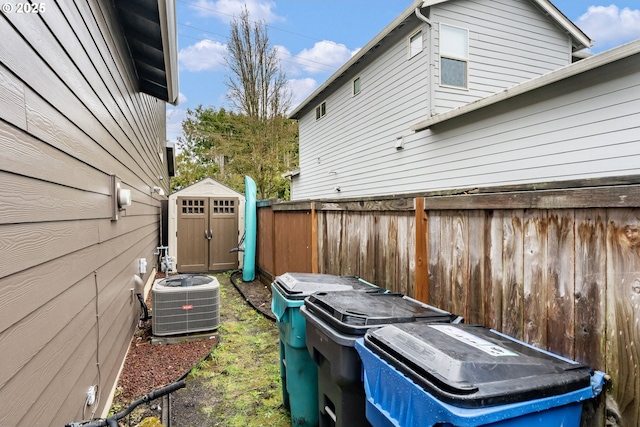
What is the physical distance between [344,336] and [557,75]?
4.78 metres

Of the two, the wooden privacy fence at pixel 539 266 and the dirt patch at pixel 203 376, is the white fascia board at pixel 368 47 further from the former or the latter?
the dirt patch at pixel 203 376

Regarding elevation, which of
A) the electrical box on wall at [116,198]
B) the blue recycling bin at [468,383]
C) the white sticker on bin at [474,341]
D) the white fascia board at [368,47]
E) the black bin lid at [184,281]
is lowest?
the black bin lid at [184,281]

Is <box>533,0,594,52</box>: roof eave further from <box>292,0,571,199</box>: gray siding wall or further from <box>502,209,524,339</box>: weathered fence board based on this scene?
<box>502,209,524,339</box>: weathered fence board

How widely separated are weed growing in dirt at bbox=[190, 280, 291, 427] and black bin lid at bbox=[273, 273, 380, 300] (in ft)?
3.44

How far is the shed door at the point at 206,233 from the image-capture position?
9.06 metres

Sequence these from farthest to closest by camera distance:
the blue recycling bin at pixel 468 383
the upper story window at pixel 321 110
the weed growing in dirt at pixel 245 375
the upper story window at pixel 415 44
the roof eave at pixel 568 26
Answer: the upper story window at pixel 321 110, the roof eave at pixel 568 26, the upper story window at pixel 415 44, the weed growing in dirt at pixel 245 375, the blue recycling bin at pixel 468 383

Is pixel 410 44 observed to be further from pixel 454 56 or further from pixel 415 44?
pixel 454 56

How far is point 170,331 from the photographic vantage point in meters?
4.27

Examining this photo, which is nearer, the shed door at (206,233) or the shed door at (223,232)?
the shed door at (206,233)

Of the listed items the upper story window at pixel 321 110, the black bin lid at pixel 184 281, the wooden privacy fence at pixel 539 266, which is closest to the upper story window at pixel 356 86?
the upper story window at pixel 321 110

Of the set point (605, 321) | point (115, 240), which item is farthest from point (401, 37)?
point (605, 321)

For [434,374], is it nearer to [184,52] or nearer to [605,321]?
[605,321]

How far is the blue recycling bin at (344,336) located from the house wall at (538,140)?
393 cm

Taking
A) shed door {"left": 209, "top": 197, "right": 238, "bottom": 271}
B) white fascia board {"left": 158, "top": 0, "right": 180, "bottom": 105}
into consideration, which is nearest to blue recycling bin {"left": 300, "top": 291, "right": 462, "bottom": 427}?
white fascia board {"left": 158, "top": 0, "right": 180, "bottom": 105}
